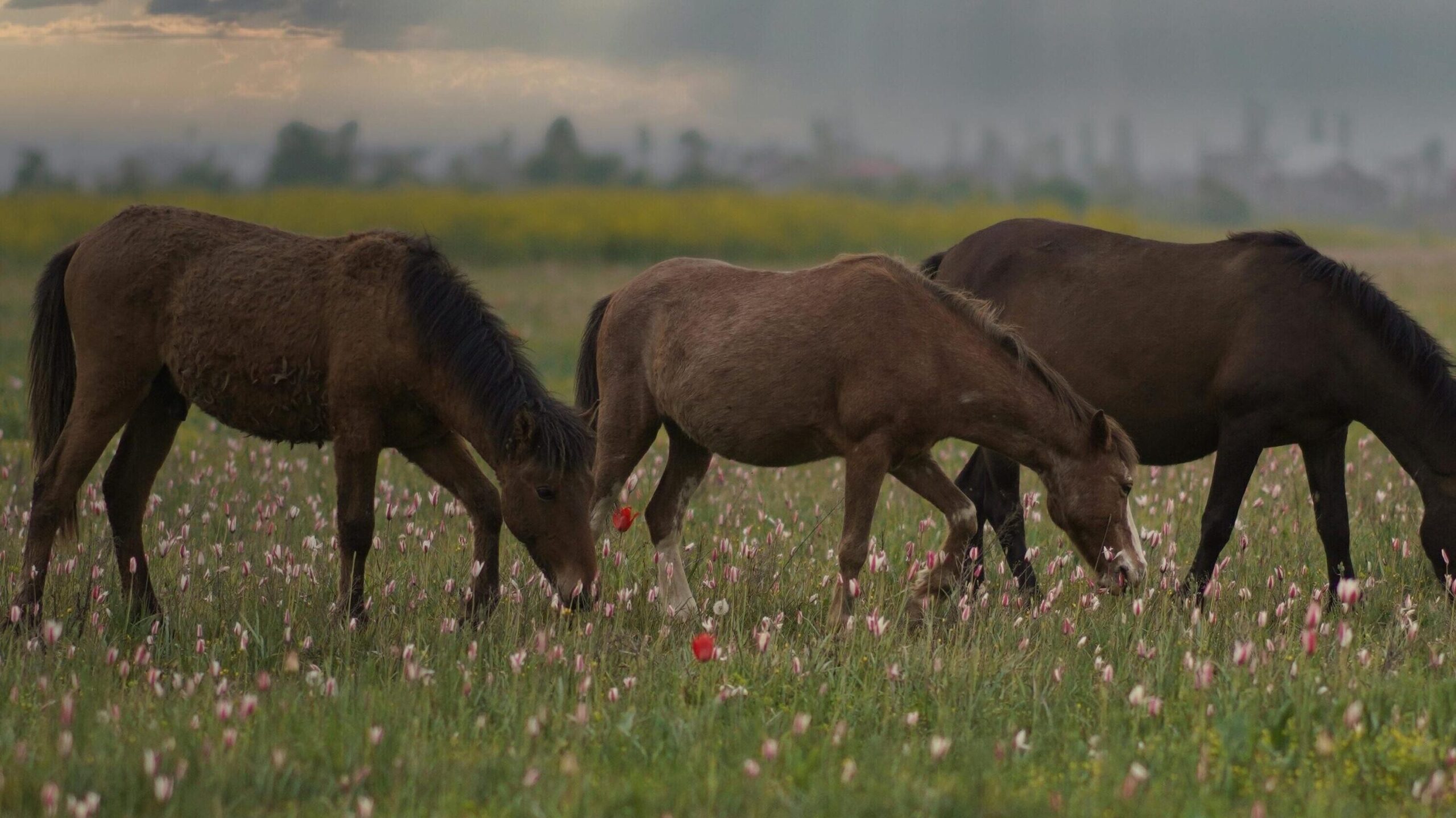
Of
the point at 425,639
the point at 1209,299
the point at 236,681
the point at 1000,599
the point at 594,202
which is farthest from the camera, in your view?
the point at 594,202

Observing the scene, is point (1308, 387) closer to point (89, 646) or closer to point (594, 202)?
point (89, 646)

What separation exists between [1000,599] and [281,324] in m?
3.95

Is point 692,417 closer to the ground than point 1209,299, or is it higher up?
closer to the ground

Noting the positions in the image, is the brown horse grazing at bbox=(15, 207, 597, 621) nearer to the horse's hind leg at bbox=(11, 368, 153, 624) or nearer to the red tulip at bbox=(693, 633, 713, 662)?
the horse's hind leg at bbox=(11, 368, 153, 624)

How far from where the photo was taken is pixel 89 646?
6.08m

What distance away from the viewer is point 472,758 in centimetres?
483

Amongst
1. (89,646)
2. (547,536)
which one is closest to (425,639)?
(547,536)

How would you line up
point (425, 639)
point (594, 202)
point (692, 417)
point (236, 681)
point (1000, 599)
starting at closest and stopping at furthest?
point (236, 681) → point (425, 639) → point (1000, 599) → point (692, 417) → point (594, 202)

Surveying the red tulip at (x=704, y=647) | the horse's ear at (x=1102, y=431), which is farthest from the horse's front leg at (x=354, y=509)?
the horse's ear at (x=1102, y=431)

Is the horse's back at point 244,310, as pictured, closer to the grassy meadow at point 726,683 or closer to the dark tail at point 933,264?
the grassy meadow at point 726,683

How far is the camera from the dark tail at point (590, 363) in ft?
28.5

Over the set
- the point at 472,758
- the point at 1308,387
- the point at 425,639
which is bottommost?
the point at 425,639

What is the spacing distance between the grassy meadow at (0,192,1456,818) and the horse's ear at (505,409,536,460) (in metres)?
0.78

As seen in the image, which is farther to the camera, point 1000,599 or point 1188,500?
point 1188,500
